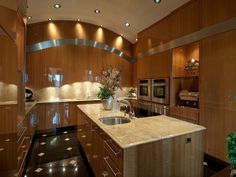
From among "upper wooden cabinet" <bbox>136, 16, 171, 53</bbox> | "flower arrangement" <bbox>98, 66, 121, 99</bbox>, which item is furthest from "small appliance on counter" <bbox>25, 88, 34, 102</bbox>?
"upper wooden cabinet" <bbox>136, 16, 171, 53</bbox>

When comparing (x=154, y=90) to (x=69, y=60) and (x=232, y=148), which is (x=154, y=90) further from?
(x=232, y=148)

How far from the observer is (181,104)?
11.4 ft

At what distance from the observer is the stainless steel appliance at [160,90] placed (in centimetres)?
365

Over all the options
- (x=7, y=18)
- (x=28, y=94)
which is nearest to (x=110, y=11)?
(x=7, y=18)

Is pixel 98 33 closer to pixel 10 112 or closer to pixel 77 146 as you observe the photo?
pixel 77 146

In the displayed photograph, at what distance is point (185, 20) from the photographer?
3197mm

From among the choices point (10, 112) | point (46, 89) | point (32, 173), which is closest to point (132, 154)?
point (10, 112)

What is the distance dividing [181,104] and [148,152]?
2.48 metres

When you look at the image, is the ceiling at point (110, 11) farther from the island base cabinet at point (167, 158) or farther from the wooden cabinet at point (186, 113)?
the island base cabinet at point (167, 158)

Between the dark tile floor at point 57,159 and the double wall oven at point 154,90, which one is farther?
the double wall oven at point 154,90

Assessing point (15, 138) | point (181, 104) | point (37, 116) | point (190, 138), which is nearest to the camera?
point (190, 138)

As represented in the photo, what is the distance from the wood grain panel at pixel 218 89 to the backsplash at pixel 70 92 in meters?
2.72

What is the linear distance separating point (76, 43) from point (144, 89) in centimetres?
270

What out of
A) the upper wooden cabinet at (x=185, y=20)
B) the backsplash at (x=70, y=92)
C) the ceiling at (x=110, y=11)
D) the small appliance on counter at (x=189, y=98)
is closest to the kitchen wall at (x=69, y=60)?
the backsplash at (x=70, y=92)
